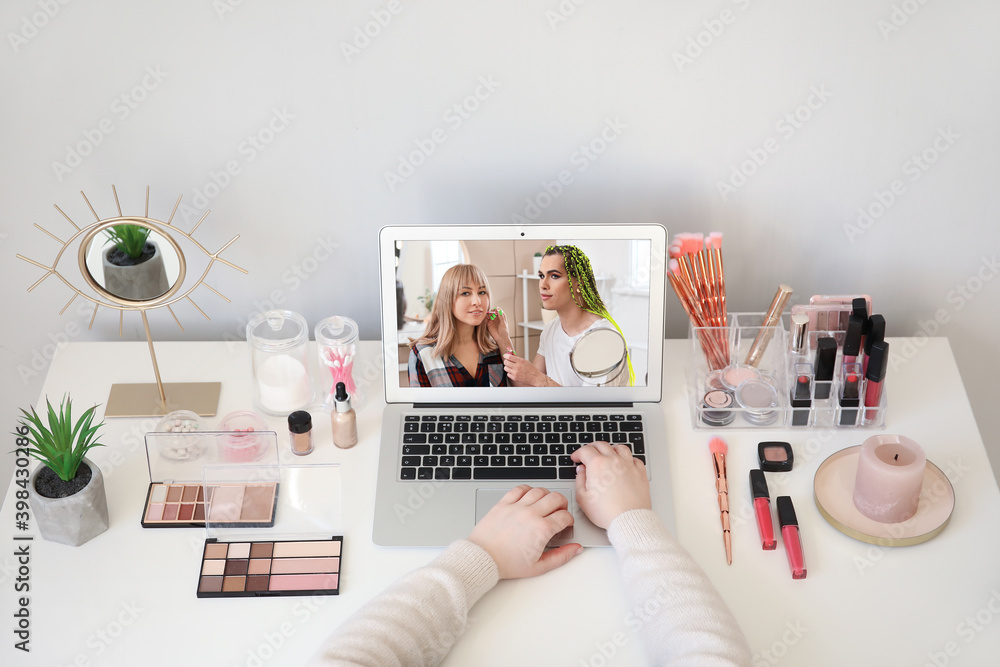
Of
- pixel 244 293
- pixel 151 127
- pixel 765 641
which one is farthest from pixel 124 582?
pixel 765 641

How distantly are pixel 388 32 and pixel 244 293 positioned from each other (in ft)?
1.53

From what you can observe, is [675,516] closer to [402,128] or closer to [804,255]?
[804,255]

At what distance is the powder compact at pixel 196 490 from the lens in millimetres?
970

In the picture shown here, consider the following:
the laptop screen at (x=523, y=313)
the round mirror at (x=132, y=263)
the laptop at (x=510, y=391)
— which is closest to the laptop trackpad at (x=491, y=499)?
the laptop at (x=510, y=391)

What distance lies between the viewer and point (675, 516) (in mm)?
981

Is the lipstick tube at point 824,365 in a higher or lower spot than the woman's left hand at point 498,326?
lower

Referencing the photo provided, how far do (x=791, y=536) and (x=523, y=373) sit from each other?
40 centimetres

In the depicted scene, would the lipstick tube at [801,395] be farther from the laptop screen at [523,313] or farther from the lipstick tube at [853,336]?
the laptop screen at [523,313]

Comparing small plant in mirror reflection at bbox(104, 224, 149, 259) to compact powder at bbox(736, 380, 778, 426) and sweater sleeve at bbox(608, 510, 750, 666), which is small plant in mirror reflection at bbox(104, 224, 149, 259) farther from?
compact powder at bbox(736, 380, 778, 426)

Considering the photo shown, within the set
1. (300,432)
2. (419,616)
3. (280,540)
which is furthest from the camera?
(300,432)

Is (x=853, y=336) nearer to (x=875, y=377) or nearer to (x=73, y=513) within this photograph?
(x=875, y=377)

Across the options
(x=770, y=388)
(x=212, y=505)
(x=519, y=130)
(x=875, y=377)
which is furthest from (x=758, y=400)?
(x=212, y=505)

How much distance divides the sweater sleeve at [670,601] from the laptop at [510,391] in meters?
0.09

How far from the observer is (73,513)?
92 centimetres
